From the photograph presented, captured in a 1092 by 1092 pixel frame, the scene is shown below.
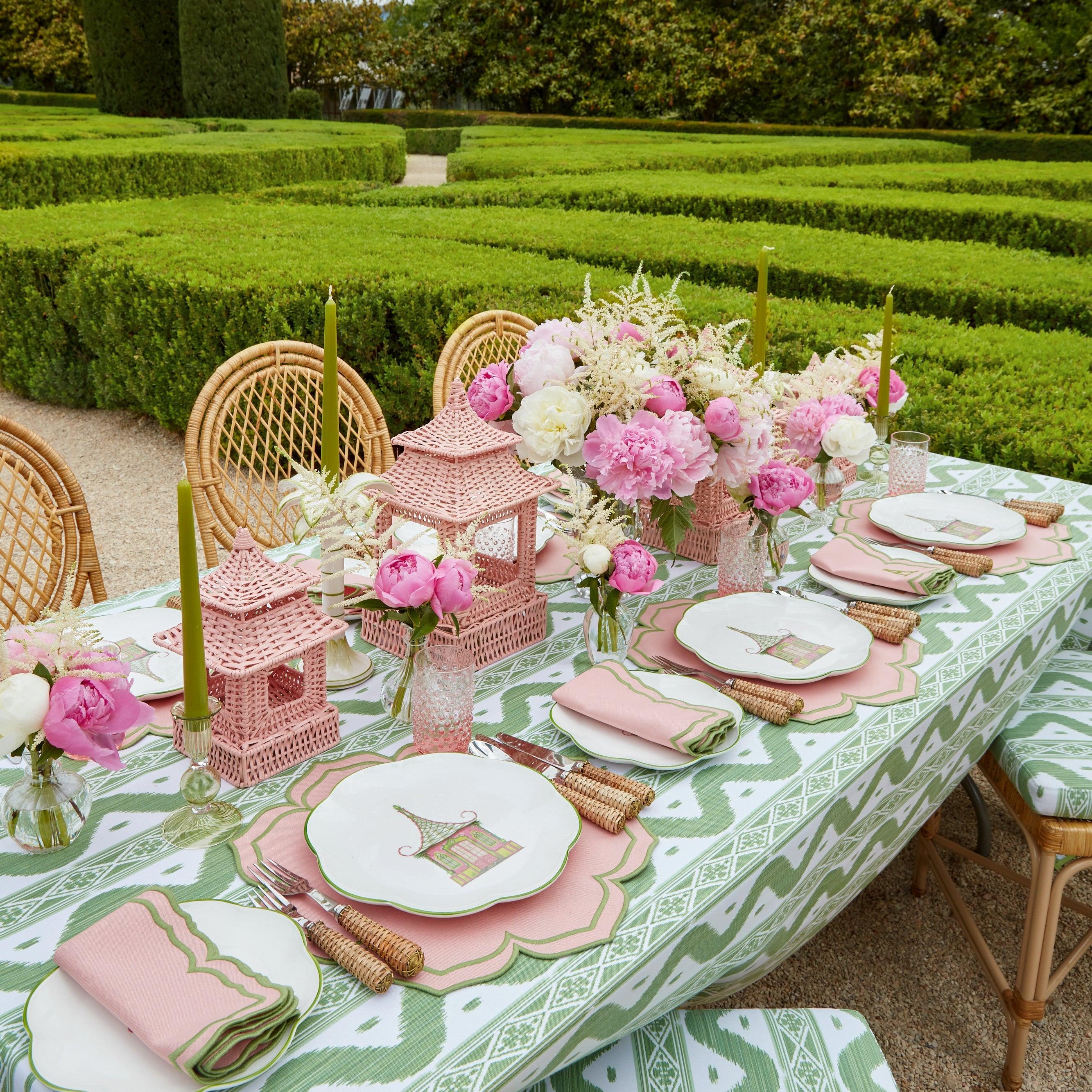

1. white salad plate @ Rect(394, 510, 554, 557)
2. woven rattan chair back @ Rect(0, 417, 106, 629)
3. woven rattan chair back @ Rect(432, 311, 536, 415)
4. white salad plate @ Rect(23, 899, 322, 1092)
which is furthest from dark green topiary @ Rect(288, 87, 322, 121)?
white salad plate @ Rect(23, 899, 322, 1092)

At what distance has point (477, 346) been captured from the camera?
131 inches

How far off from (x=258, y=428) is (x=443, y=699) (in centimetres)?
163

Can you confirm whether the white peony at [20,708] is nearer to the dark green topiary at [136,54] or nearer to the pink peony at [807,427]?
the pink peony at [807,427]

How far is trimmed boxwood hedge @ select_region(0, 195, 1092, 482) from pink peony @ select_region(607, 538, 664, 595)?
1958 millimetres

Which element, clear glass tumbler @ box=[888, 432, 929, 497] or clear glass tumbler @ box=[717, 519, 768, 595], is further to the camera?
clear glass tumbler @ box=[888, 432, 929, 497]

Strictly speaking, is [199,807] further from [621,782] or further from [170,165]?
[170,165]

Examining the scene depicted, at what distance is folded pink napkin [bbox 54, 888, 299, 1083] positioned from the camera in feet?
3.01

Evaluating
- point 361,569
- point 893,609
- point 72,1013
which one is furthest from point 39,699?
point 893,609

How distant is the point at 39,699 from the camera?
1142mm

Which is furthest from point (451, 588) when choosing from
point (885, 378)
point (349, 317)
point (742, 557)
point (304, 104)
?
point (304, 104)

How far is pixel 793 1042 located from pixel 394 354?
456 centimetres

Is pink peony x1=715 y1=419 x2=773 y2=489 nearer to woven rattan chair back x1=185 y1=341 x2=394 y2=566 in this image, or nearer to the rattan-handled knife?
the rattan-handled knife

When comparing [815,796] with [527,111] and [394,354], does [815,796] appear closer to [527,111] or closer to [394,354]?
[394,354]

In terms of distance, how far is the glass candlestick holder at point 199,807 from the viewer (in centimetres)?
122
